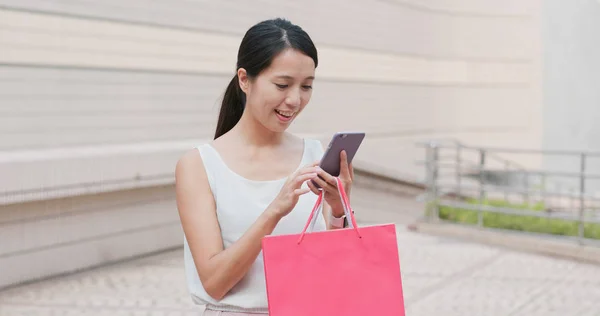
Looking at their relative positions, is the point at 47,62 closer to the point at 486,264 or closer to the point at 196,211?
the point at 486,264

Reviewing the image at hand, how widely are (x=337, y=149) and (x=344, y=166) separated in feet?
0.21

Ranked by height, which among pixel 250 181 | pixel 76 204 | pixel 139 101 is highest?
pixel 250 181

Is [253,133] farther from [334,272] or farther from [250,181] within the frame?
[334,272]

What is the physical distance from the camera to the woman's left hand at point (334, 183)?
197 cm

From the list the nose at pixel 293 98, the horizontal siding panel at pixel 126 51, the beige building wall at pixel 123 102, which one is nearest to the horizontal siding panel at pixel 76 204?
the beige building wall at pixel 123 102

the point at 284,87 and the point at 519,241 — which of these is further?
the point at 519,241

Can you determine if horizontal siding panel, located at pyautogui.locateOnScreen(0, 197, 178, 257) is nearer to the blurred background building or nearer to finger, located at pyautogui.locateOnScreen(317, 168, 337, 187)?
the blurred background building

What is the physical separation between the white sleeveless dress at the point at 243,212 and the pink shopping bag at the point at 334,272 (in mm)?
146

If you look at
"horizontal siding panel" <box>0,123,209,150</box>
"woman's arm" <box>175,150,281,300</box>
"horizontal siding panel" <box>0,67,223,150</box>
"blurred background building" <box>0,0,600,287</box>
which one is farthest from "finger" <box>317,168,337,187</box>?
"horizontal siding panel" <box>0,123,209,150</box>

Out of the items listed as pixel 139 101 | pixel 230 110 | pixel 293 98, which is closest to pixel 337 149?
pixel 293 98

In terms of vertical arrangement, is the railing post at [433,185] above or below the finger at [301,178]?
below

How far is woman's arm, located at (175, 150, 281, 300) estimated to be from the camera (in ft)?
6.45

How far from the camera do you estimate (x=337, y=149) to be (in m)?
1.98

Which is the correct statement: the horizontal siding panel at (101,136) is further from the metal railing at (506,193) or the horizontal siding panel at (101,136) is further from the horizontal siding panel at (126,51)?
the metal railing at (506,193)
